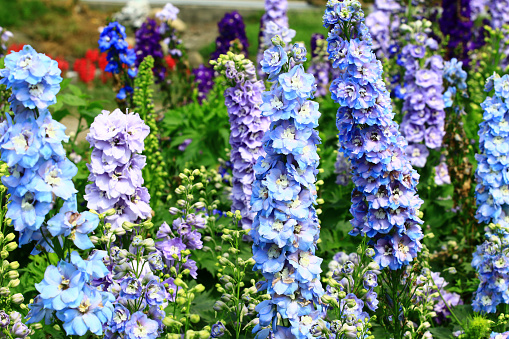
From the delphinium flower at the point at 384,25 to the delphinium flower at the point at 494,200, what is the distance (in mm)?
2459

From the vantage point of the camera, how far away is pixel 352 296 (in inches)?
115

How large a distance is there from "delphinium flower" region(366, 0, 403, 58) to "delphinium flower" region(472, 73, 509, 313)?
2459 millimetres

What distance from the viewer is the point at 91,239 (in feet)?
8.93

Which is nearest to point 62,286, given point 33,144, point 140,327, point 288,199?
point 140,327

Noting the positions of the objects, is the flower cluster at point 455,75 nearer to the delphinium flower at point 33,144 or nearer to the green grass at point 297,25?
the delphinium flower at point 33,144

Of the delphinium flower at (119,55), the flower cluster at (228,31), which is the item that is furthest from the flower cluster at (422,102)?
the delphinium flower at (119,55)

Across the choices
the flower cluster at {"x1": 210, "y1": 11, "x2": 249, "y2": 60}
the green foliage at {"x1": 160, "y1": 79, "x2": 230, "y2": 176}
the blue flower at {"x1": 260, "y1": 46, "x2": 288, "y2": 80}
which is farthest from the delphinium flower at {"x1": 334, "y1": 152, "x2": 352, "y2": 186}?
the flower cluster at {"x1": 210, "y1": 11, "x2": 249, "y2": 60}

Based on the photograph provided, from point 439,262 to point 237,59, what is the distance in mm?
2457

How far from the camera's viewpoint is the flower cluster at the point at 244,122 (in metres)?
3.78

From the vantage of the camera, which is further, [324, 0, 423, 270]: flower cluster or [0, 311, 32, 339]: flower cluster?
[324, 0, 423, 270]: flower cluster

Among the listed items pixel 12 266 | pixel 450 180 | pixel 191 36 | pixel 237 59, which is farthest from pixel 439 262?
pixel 191 36

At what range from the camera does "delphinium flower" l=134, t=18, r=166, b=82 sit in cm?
599

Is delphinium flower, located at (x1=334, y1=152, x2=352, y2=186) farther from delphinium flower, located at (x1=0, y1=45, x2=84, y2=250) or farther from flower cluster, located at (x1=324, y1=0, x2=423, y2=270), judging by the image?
delphinium flower, located at (x1=0, y1=45, x2=84, y2=250)

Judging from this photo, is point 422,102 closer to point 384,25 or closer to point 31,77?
point 384,25
